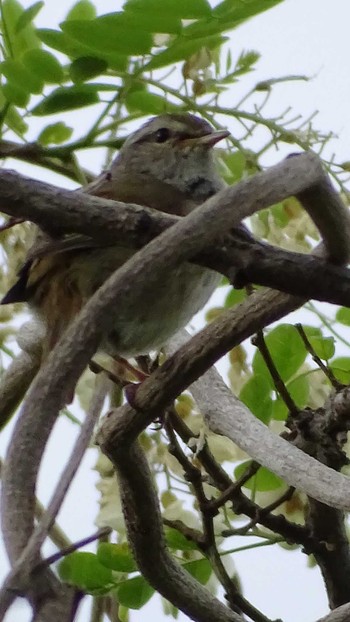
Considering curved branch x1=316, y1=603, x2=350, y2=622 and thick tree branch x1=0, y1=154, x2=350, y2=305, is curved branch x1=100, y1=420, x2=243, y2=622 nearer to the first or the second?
curved branch x1=316, y1=603, x2=350, y2=622

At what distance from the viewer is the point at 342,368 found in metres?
1.59

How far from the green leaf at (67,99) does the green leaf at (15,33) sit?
108 millimetres

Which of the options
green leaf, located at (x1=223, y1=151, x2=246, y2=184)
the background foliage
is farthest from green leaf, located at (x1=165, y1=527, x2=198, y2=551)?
green leaf, located at (x1=223, y1=151, x2=246, y2=184)

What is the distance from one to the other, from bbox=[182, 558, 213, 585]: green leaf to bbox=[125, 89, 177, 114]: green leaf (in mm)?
727

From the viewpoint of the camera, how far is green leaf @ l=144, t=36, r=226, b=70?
134cm

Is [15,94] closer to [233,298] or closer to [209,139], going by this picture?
[233,298]

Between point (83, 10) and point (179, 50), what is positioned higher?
point (83, 10)

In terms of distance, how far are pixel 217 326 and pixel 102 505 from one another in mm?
520

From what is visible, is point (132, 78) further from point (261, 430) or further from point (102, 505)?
point (102, 505)

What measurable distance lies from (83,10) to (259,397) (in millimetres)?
665

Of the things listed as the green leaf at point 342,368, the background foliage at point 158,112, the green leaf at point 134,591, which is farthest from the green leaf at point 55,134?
the green leaf at point 134,591

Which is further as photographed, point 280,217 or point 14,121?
point 280,217

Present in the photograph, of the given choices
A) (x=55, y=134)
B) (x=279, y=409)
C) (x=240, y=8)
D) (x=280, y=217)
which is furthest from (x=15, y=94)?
(x=279, y=409)

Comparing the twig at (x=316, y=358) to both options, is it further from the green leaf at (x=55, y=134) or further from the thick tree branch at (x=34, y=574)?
the thick tree branch at (x=34, y=574)
